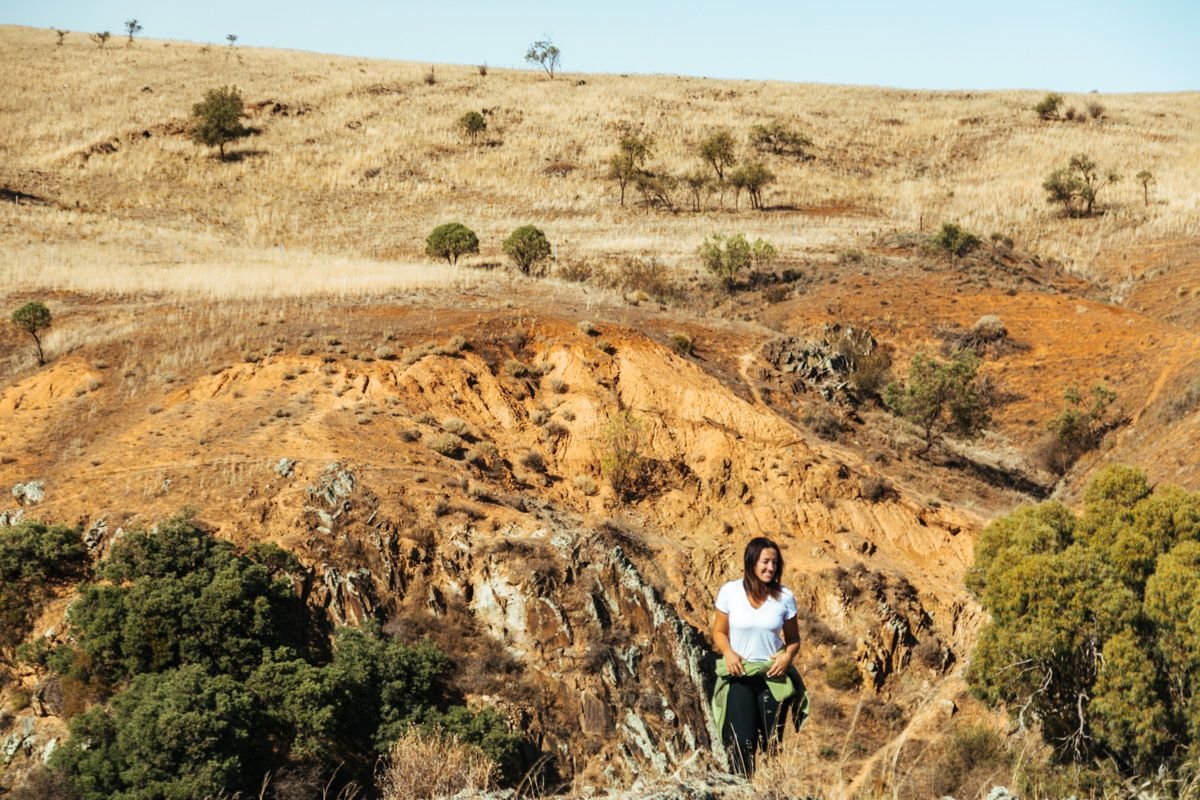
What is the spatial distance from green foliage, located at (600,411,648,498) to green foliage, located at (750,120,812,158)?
5633cm

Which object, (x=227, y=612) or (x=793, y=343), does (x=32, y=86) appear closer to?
(x=793, y=343)

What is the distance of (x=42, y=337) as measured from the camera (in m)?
28.4

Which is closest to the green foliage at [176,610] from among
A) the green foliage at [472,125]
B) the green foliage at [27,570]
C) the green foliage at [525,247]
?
the green foliage at [27,570]

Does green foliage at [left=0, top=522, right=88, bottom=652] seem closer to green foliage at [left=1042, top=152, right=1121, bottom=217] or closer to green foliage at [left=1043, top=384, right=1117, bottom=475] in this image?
green foliage at [left=1043, top=384, right=1117, bottom=475]

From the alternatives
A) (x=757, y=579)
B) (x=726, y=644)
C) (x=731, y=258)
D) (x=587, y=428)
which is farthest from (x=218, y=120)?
(x=726, y=644)

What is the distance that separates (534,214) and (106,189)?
89.8 feet

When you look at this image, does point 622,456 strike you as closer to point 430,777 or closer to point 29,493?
point 29,493

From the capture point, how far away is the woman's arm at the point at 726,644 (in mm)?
6884

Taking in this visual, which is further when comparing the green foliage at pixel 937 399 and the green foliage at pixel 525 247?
the green foliage at pixel 525 247

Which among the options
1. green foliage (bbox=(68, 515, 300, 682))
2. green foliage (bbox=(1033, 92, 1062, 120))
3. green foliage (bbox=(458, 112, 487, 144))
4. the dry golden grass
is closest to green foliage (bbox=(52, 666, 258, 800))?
green foliage (bbox=(68, 515, 300, 682))

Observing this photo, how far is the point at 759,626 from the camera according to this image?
705 centimetres

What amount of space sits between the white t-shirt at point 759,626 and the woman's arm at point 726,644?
0.05 meters

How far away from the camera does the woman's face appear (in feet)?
23.2

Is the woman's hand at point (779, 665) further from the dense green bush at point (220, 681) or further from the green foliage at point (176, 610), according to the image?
the green foliage at point (176, 610)
